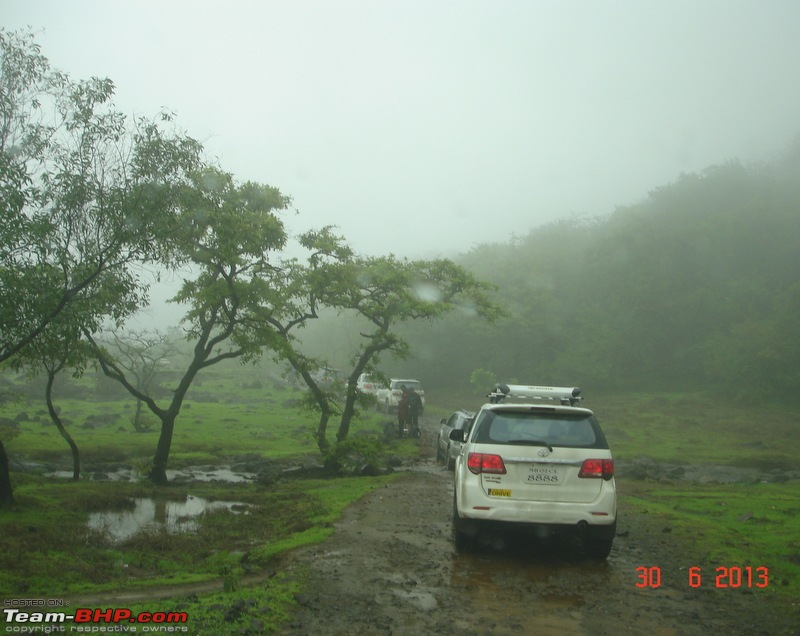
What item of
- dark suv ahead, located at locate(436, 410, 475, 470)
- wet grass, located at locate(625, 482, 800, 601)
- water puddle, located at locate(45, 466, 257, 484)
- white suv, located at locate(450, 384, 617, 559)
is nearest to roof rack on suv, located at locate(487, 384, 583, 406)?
white suv, located at locate(450, 384, 617, 559)

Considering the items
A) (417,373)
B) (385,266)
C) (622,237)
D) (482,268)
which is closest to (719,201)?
(622,237)

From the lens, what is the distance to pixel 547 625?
6.00 metres

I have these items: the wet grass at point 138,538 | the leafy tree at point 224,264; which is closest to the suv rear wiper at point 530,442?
the wet grass at point 138,538

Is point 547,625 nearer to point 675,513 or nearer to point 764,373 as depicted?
point 675,513

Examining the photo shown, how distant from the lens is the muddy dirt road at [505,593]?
595 cm

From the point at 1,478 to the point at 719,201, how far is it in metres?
55.9

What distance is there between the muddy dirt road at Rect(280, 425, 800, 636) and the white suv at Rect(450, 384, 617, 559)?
509 millimetres

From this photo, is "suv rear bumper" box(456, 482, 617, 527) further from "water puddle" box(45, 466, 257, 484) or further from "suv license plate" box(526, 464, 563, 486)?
"water puddle" box(45, 466, 257, 484)

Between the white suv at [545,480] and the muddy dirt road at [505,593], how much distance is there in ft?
1.67

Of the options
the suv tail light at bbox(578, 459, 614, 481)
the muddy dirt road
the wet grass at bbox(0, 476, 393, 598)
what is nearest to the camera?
the muddy dirt road

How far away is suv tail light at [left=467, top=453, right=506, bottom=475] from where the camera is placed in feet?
26.5

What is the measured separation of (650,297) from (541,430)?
4397 cm

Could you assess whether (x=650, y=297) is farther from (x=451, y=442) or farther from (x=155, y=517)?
(x=155, y=517)
